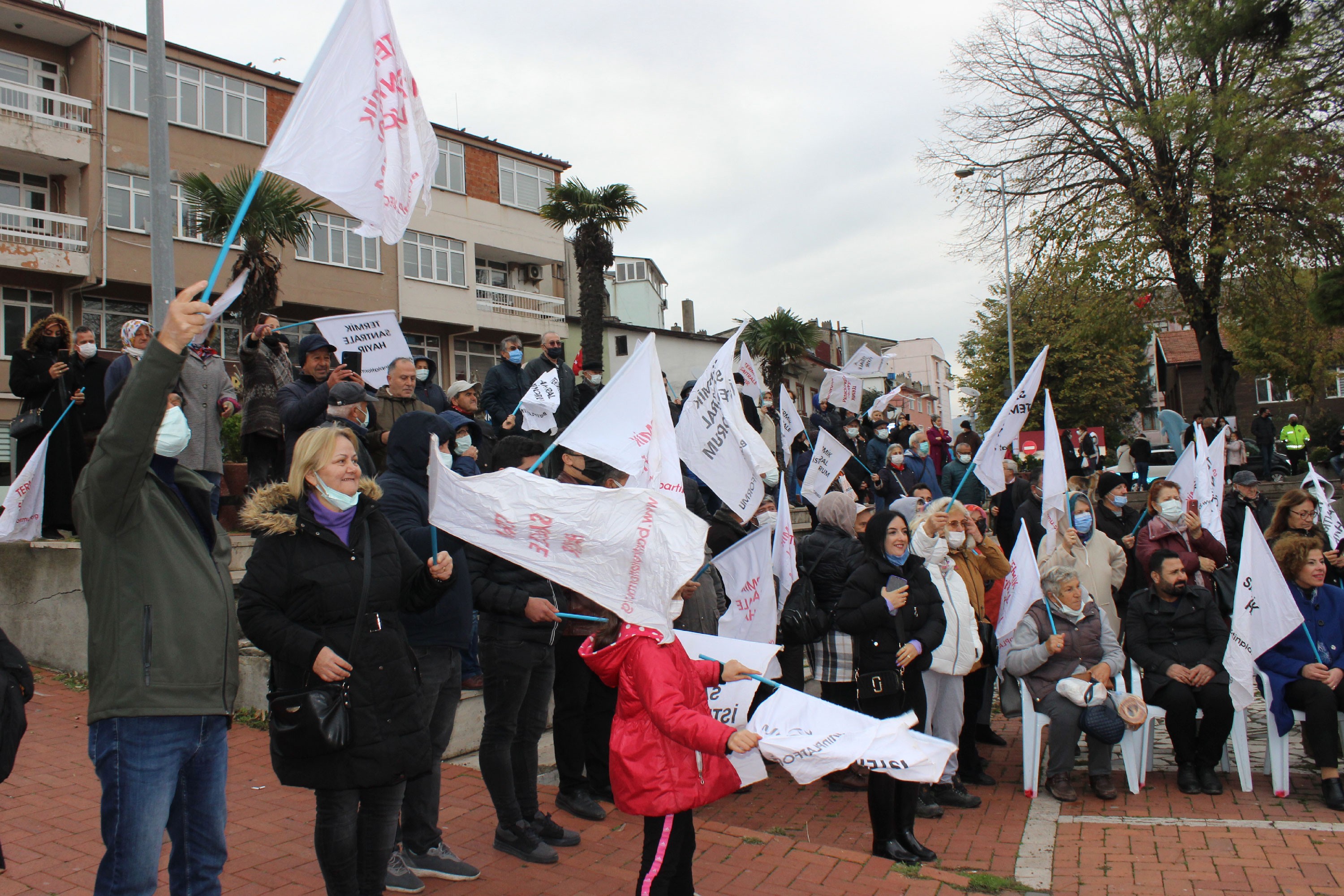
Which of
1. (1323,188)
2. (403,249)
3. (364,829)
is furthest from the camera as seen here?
(403,249)

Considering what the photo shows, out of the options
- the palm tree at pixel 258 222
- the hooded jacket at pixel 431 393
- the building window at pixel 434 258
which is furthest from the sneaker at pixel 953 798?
the building window at pixel 434 258

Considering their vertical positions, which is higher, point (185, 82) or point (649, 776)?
point (185, 82)

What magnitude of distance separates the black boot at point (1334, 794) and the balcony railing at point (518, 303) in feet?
100

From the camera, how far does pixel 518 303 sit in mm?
36281

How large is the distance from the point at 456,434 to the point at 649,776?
3.05 m

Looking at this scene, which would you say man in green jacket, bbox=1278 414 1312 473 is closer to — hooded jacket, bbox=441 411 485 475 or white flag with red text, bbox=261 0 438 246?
hooded jacket, bbox=441 411 485 475

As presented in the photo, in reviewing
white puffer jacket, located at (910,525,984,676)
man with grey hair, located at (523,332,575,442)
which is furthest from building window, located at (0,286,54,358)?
white puffer jacket, located at (910,525,984,676)

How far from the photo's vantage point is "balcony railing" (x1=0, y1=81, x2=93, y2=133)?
22719 mm

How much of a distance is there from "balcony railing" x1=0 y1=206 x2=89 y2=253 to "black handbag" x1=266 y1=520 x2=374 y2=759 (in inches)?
959

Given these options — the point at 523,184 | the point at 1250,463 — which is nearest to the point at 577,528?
the point at 1250,463

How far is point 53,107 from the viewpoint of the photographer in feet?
78.3

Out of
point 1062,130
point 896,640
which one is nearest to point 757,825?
point 896,640

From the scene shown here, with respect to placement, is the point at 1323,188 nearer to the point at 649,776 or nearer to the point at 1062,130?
the point at 1062,130

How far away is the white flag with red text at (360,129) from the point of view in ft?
13.4
